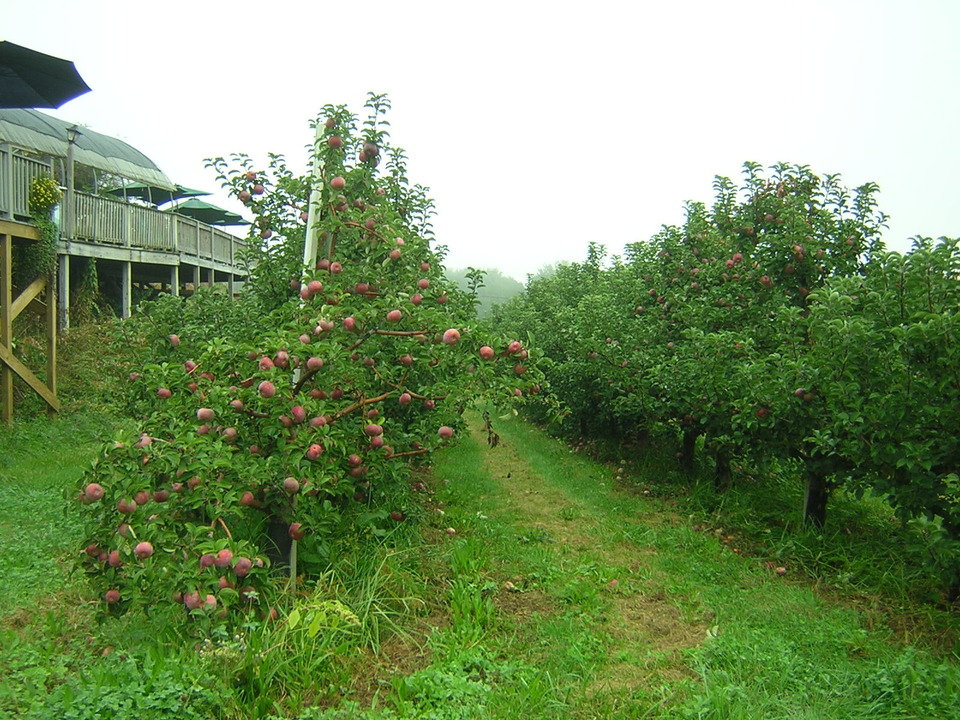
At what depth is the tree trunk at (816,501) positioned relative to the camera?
18.9 feet

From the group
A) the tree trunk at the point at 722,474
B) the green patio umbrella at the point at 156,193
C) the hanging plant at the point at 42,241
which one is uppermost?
the green patio umbrella at the point at 156,193

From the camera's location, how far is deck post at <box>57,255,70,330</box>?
1126cm

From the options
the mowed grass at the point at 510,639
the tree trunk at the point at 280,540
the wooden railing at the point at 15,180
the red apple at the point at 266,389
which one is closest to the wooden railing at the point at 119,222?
the wooden railing at the point at 15,180

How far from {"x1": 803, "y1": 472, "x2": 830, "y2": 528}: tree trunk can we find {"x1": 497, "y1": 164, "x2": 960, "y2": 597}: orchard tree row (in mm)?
10

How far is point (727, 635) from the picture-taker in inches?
152

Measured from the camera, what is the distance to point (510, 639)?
12.5 ft

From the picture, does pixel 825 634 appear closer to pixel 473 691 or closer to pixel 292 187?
pixel 473 691

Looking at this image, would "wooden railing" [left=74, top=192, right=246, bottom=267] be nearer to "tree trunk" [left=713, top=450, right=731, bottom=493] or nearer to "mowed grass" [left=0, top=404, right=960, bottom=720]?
"tree trunk" [left=713, top=450, right=731, bottom=493]

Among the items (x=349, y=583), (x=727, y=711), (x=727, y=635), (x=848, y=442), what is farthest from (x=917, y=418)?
(x=349, y=583)

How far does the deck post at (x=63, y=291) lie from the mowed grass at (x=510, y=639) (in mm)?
6260

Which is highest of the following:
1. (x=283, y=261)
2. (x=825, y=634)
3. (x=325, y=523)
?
(x=283, y=261)

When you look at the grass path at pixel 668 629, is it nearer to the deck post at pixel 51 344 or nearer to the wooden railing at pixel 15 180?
the deck post at pixel 51 344

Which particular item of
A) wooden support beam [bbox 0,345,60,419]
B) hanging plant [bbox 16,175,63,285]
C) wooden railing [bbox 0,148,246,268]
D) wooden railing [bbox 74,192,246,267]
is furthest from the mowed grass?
wooden railing [bbox 74,192,246,267]

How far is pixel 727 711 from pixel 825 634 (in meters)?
1.19
